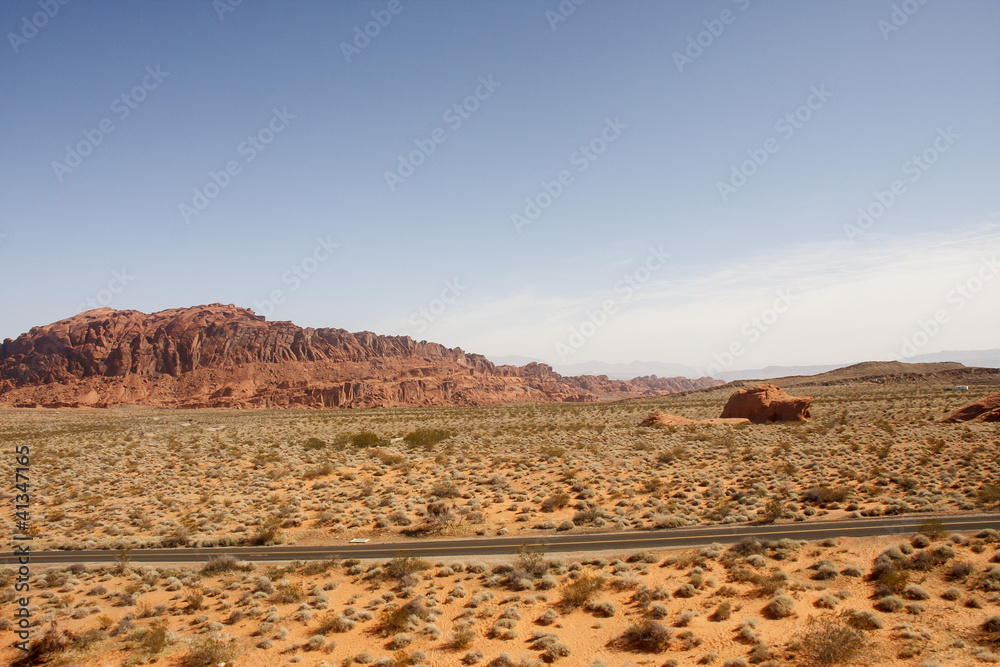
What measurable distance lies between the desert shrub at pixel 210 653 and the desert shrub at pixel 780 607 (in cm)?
1137

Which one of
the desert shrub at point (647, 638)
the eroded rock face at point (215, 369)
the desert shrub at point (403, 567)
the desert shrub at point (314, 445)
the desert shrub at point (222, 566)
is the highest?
the eroded rock face at point (215, 369)

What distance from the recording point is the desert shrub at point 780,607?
37.6 ft

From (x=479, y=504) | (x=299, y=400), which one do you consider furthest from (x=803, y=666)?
(x=299, y=400)

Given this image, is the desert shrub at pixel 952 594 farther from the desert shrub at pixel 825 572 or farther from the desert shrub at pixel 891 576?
the desert shrub at pixel 825 572

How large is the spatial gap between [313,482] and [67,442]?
29559 mm

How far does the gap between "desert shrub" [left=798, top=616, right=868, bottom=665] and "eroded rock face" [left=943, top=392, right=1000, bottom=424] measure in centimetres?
3771

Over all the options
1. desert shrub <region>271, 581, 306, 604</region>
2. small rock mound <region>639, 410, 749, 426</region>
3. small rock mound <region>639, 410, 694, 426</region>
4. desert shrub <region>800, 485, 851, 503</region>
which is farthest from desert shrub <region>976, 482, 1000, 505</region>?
small rock mound <region>639, 410, 694, 426</region>

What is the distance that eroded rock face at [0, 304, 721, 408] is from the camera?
122250 mm

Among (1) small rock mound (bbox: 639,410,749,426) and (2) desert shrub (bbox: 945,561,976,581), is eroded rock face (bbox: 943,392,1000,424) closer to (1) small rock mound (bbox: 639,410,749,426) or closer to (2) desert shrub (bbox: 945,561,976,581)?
(1) small rock mound (bbox: 639,410,749,426)

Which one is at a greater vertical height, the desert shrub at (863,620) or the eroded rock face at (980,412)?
the eroded rock face at (980,412)

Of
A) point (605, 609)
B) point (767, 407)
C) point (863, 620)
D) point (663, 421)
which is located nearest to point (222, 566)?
point (605, 609)

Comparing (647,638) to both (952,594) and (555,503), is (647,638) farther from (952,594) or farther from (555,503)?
(555,503)

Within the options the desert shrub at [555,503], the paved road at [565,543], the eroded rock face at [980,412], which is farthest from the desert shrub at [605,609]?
the eroded rock face at [980,412]

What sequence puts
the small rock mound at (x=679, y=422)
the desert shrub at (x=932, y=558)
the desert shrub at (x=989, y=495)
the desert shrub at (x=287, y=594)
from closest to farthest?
the desert shrub at (x=932, y=558) < the desert shrub at (x=287, y=594) < the desert shrub at (x=989, y=495) < the small rock mound at (x=679, y=422)
